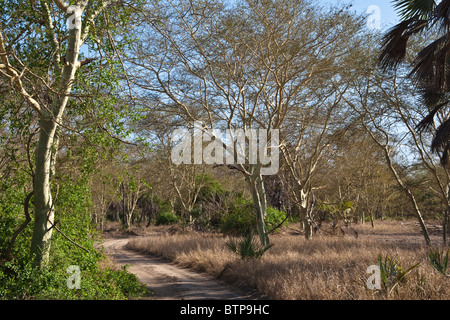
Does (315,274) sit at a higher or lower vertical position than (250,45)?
lower

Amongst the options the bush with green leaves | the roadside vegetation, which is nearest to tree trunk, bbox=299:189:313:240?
the roadside vegetation

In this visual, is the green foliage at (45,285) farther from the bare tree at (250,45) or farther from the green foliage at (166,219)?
the green foliage at (166,219)

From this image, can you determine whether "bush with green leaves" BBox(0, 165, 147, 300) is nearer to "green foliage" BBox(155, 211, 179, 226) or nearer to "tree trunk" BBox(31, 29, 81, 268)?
"tree trunk" BBox(31, 29, 81, 268)

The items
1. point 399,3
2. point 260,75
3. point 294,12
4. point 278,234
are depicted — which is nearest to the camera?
point 399,3

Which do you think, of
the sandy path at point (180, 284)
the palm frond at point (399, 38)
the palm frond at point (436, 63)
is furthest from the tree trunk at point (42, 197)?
the palm frond at point (436, 63)

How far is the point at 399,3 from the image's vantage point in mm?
10156

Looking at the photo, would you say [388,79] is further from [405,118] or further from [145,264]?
[145,264]

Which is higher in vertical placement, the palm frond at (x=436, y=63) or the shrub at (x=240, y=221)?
the palm frond at (x=436, y=63)

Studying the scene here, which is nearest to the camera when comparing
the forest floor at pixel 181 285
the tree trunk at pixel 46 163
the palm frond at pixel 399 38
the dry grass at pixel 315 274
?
the dry grass at pixel 315 274

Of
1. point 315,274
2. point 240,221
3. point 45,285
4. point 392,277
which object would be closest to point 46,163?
point 45,285

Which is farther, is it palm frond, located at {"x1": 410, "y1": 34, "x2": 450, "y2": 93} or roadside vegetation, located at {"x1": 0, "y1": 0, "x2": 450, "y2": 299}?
palm frond, located at {"x1": 410, "y1": 34, "x2": 450, "y2": 93}

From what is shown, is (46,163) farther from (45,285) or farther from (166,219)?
(166,219)
